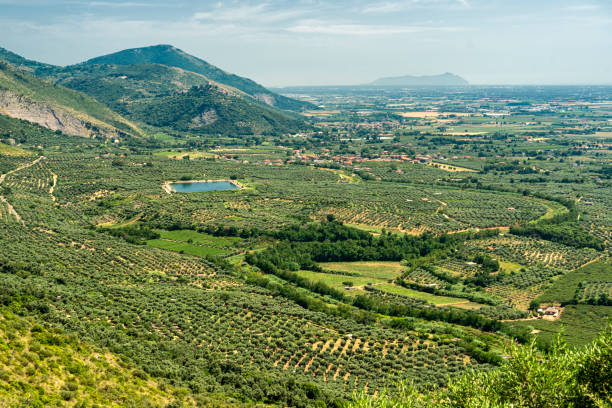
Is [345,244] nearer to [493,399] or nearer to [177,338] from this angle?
[177,338]

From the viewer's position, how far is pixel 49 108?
175250mm

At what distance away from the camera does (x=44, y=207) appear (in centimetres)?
8625

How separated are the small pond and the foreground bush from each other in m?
99.6

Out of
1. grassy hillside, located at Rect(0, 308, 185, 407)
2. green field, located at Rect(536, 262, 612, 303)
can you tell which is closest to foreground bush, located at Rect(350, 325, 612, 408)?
grassy hillside, located at Rect(0, 308, 185, 407)

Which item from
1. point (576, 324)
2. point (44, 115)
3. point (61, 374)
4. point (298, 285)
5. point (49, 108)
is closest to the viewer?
point (61, 374)

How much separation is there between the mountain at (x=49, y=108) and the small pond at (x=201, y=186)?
271ft

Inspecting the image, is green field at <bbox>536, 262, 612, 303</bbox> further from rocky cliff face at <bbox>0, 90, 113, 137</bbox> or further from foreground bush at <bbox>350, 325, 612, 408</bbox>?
rocky cliff face at <bbox>0, 90, 113, 137</bbox>

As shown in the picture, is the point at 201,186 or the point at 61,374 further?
the point at 201,186

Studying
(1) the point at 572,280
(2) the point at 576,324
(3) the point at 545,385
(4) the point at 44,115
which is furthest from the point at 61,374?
(4) the point at 44,115

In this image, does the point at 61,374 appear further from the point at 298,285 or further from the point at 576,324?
the point at 576,324

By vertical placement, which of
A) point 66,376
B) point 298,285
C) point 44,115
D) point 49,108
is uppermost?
point 49,108

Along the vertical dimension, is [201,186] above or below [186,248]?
above

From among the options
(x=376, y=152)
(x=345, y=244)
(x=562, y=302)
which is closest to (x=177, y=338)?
(x=345, y=244)

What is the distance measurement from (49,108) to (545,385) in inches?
7694
